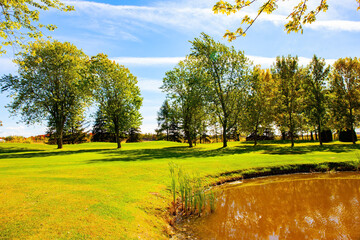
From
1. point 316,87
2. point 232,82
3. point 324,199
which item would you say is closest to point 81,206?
point 324,199

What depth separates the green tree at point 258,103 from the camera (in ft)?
118

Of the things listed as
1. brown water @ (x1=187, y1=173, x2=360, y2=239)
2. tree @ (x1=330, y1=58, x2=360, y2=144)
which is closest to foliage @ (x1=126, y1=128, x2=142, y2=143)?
tree @ (x1=330, y1=58, x2=360, y2=144)

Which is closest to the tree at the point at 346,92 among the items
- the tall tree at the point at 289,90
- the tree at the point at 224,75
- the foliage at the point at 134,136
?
the tall tree at the point at 289,90

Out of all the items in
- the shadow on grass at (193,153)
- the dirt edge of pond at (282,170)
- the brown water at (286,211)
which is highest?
the shadow on grass at (193,153)

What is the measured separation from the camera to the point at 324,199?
10.3m

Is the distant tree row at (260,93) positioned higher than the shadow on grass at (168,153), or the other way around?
the distant tree row at (260,93)

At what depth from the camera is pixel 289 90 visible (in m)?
36.3

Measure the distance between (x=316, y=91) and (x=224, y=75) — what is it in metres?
17.8

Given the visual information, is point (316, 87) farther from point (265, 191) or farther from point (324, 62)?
point (265, 191)

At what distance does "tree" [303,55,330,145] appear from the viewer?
38031 millimetres

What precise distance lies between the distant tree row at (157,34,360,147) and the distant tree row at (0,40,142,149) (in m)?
9.41

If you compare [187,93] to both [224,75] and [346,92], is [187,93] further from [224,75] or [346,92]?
[346,92]

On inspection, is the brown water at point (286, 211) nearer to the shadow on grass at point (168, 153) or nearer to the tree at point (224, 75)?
the shadow on grass at point (168, 153)

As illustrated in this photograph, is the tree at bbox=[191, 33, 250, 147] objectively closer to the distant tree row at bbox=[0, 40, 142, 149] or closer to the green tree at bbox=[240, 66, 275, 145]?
the green tree at bbox=[240, 66, 275, 145]
